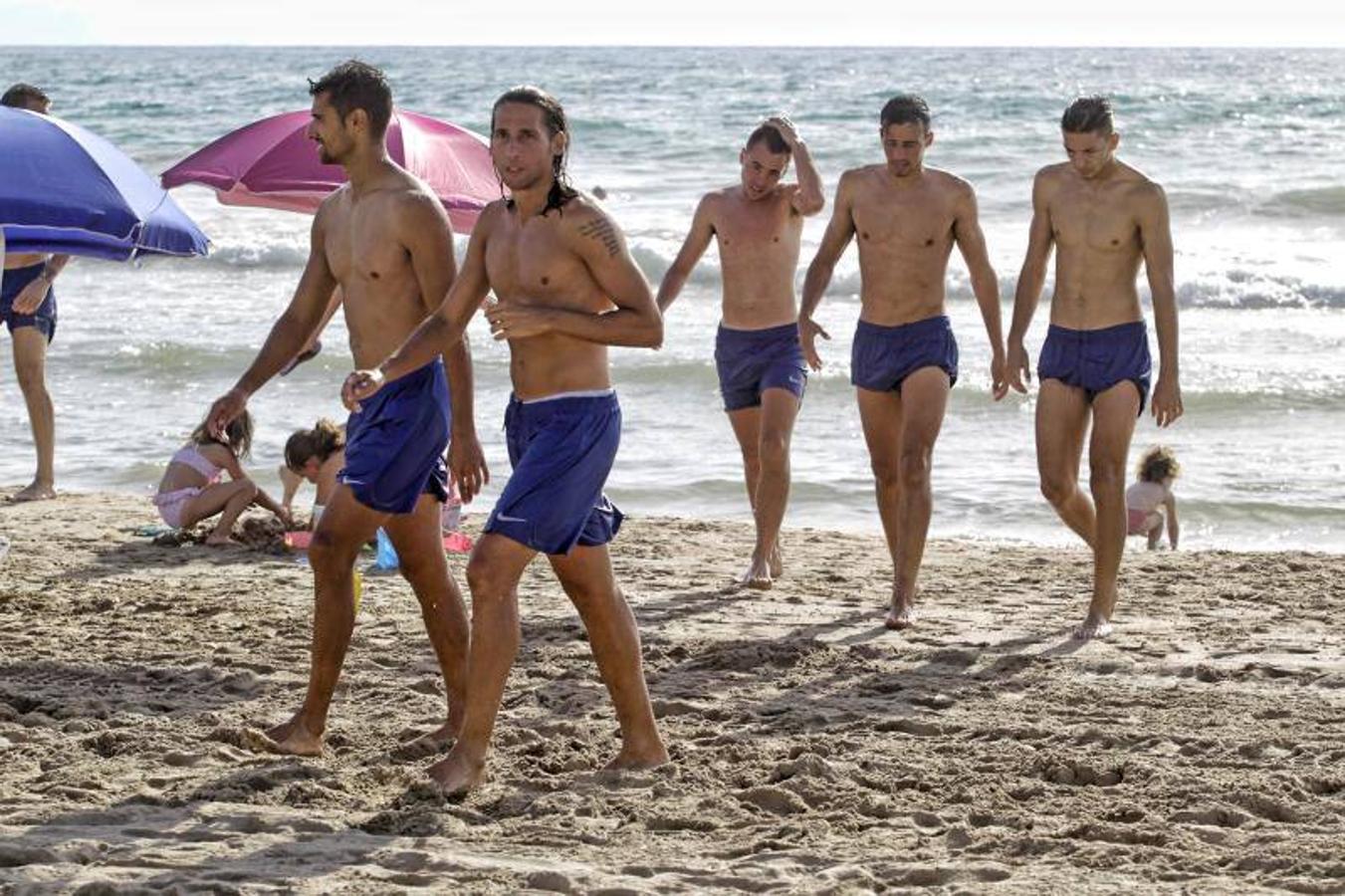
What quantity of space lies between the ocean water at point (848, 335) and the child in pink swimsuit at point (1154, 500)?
46cm

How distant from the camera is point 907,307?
291 inches

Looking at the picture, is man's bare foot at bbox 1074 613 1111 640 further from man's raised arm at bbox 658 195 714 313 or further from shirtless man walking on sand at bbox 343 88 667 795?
shirtless man walking on sand at bbox 343 88 667 795

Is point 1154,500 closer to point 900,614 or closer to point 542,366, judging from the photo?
point 900,614

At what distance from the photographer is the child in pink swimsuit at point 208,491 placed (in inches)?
349

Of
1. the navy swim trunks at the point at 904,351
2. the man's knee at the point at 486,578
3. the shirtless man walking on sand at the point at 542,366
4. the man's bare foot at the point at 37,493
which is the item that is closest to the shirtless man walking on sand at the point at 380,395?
the shirtless man walking on sand at the point at 542,366

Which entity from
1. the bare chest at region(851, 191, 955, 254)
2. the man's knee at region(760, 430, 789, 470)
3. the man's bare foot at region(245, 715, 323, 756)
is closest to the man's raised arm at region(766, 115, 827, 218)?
the bare chest at region(851, 191, 955, 254)

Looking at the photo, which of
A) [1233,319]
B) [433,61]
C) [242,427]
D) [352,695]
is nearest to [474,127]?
[1233,319]

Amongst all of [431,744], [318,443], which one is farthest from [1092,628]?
[318,443]

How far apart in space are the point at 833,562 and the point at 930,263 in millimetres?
1802

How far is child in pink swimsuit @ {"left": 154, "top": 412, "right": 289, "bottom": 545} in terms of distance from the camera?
349 inches

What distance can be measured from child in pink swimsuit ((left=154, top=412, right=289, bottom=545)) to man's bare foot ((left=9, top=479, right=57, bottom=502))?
145 centimetres

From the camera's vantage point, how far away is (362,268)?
5289mm

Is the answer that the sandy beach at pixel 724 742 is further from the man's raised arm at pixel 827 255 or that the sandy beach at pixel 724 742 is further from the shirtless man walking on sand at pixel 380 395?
the man's raised arm at pixel 827 255

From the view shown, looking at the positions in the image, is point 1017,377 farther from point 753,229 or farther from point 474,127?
point 474,127
